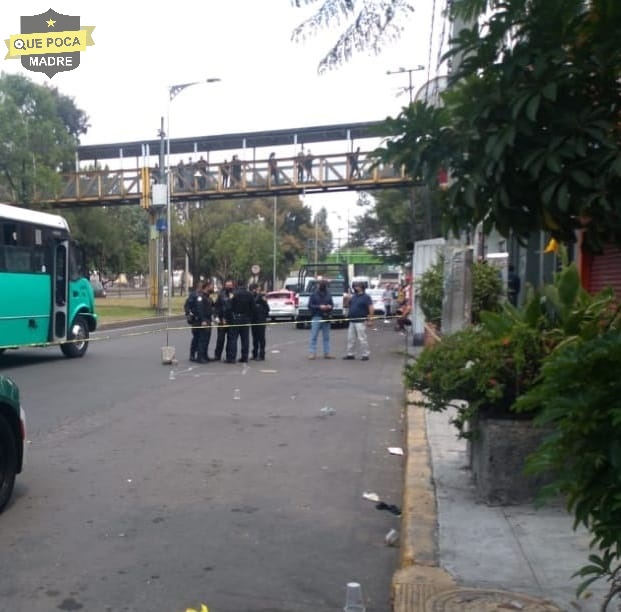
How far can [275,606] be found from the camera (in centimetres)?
435

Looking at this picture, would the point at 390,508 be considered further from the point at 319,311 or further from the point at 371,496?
the point at 319,311

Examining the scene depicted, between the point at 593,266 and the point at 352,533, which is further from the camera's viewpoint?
the point at 593,266

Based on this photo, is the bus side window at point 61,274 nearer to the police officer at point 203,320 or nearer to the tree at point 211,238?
the police officer at point 203,320

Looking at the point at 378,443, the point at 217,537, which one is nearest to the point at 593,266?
the point at 378,443

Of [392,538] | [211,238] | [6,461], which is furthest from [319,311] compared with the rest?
[211,238]

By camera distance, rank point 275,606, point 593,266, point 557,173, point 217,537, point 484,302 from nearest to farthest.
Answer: point 557,173 < point 275,606 < point 217,537 < point 593,266 < point 484,302

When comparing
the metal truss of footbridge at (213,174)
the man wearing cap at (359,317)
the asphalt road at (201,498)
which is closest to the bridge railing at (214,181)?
the metal truss of footbridge at (213,174)

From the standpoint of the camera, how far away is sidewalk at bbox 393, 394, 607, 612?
4.16 m

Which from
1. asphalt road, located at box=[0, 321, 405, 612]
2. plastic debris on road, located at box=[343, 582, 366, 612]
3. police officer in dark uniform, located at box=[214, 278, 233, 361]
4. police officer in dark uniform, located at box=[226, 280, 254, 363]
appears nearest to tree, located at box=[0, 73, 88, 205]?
police officer in dark uniform, located at box=[214, 278, 233, 361]

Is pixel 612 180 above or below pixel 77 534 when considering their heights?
above

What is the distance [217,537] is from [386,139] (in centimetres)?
325

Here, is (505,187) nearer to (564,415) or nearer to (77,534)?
(564,415)

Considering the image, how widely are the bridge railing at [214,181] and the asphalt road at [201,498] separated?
1902 centimetres

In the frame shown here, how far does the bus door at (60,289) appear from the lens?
1683 centimetres
